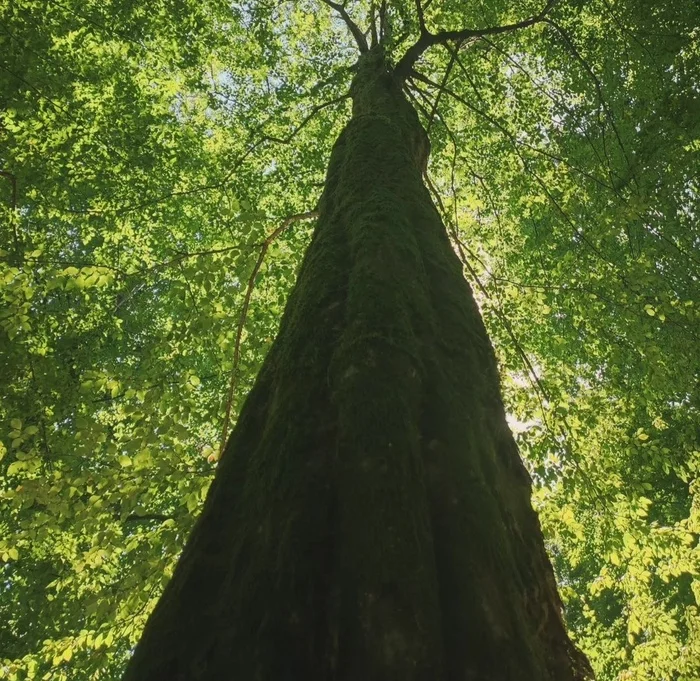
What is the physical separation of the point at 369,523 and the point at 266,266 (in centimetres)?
547

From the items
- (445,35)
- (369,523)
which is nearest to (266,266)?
(445,35)

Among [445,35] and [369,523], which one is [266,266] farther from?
[369,523]

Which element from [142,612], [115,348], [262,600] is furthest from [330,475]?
[115,348]

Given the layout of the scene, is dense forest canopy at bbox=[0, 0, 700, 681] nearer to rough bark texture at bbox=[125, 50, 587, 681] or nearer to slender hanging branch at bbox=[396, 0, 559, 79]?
slender hanging branch at bbox=[396, 0, 559, 79]

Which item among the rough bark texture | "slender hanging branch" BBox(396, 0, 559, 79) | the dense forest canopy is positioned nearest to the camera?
the rough bark texture

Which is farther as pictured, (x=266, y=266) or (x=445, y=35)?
(x=266, y=266)

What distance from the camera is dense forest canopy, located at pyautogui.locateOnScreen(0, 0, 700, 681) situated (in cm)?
427

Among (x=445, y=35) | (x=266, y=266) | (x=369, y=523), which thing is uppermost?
(x=445, y=35)

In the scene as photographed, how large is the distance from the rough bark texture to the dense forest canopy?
217 cm

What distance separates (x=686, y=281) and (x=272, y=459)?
851 cm

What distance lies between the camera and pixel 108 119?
28.0 feet

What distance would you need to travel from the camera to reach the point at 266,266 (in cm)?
659

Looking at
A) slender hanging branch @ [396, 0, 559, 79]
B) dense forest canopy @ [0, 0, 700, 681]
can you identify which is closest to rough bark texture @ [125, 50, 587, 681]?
dense forest canopy @ [0, 0, 700, 681]

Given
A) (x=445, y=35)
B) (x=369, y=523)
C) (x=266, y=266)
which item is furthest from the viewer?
(x=266, y=266)
